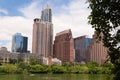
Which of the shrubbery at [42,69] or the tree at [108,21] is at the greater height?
the tree at [108,21]

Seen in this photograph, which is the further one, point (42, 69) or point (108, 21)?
point (42, 69)

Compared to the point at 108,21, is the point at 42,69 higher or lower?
lower

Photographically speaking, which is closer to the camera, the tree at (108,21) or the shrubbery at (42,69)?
the tree at (108,21)

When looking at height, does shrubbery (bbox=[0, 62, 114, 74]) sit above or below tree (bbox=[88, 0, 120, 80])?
below

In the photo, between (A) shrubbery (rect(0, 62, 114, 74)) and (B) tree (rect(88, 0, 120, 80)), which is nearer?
(B) tree (rect(88, 0, 120, 80))

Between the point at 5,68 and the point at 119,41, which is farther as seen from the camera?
the point at 5,68

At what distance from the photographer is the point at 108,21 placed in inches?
404

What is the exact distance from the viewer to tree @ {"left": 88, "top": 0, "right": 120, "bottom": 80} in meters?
10.1

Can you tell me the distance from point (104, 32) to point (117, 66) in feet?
4.22

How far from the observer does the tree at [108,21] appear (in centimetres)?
1013

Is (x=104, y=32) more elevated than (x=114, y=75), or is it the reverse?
(x=104, y=32)

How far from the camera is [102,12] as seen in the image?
10.3m

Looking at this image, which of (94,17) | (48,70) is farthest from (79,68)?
(94,17)

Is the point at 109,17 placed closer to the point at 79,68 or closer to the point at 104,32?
the point at 104,32
